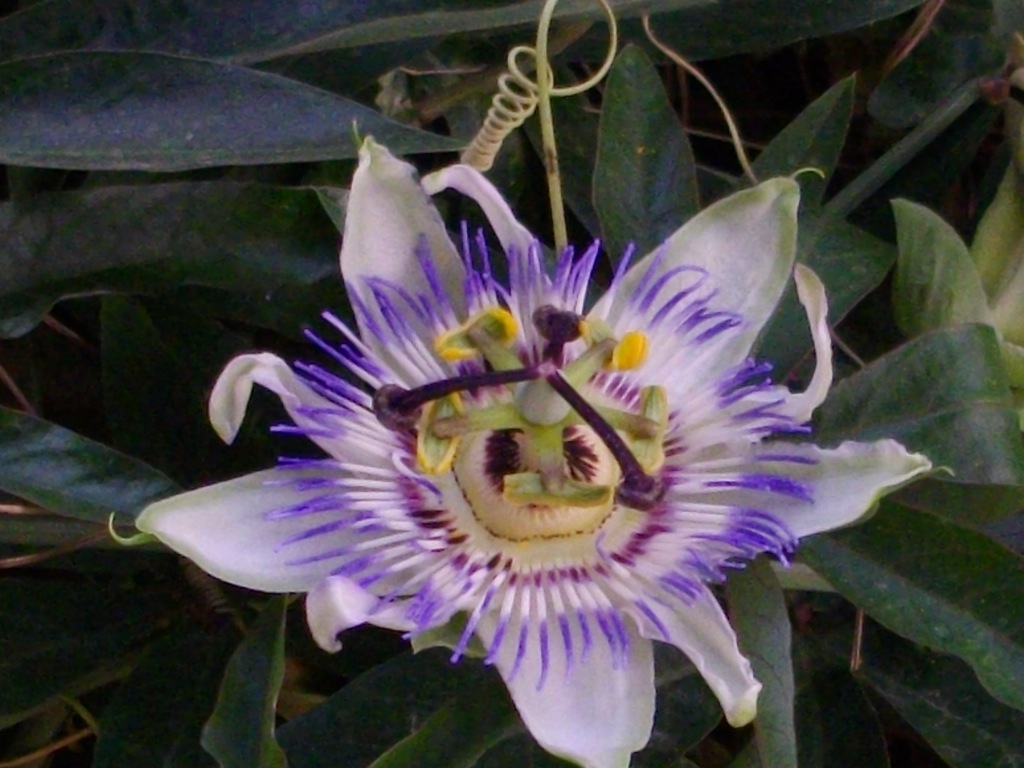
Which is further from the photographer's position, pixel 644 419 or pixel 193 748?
pixel 193 748

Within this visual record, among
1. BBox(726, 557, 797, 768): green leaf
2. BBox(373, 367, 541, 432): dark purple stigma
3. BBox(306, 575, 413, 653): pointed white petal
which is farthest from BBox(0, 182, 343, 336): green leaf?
BBox(726, 557, 797, 768): green leaf

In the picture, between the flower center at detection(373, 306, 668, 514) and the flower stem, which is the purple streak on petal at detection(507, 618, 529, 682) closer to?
the flower center at detection(373, 306, 668, 514)

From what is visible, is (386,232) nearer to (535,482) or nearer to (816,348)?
(535,482)

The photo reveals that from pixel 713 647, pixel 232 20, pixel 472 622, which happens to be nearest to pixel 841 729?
pixel 713 647

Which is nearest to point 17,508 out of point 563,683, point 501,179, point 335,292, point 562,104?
point 335,292

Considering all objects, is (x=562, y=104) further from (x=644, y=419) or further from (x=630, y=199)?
(x=644, y=419)

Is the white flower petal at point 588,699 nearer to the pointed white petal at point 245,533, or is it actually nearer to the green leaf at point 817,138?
the pointed white petal at point 245,533
